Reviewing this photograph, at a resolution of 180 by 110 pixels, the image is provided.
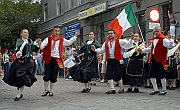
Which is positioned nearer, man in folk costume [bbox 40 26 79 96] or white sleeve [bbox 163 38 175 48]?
white sleeve [bbox 163 38 175 48]

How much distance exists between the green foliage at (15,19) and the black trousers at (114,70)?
27.5 m

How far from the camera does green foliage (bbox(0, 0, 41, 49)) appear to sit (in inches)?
1469

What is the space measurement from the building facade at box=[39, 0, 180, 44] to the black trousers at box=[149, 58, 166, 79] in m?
3.07

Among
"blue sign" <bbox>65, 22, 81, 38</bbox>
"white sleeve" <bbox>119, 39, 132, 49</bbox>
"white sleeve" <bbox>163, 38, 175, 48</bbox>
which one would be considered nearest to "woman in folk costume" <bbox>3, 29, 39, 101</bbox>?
"white sleeve" <bbox>119, 39, 132, 49</bbox>

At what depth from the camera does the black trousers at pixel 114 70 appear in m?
10.8

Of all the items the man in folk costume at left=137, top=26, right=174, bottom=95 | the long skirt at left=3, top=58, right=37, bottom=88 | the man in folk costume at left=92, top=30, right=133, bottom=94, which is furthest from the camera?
the man in folk costume at left=92, top=30, right=133, bottom=94

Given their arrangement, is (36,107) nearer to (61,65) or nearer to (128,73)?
(61,65)

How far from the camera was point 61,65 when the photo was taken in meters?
10.3

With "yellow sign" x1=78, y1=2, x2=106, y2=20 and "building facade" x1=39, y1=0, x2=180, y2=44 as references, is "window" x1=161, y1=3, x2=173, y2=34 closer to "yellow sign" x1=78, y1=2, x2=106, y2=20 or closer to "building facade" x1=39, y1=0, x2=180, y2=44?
"building facade" x1=39, y1=0, x2=180, y2=44

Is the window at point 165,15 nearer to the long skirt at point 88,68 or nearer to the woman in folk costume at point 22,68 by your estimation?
the long skirt at point 88,68

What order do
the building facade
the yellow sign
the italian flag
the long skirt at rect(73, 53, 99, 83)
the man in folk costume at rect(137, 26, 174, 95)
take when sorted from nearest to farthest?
the man in folk costume at rect(137, 26, 174, 95)
the long skirt at rect(73, 53, 99, 83)
the italian flag
the building facade
the yellow sign

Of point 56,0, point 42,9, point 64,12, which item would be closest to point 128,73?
point 64,12

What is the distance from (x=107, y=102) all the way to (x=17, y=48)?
286 cm

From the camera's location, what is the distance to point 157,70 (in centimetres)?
1020
